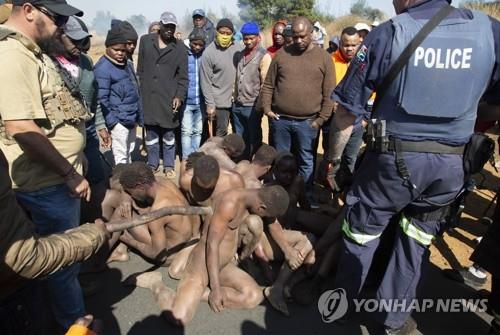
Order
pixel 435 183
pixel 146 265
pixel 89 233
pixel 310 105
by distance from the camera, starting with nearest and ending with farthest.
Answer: pixel 89 233 → pixel 435 183 → pixel 146 265 → pixel 310 105

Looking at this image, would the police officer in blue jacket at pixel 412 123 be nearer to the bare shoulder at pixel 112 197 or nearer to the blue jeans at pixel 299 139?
the blue jeans at pixel 299 139

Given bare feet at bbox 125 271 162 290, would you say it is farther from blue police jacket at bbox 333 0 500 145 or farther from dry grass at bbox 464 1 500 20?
dry grass at bbox 464 1 500 20

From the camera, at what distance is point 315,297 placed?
3014mm

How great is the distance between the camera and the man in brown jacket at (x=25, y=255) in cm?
130

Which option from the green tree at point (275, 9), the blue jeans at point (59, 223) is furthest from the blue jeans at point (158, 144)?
the green tree at point (275, 9)

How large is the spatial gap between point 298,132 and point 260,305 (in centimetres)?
221

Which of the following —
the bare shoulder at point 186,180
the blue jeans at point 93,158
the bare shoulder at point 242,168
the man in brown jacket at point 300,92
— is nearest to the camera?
the bare shoulder at point 186,180

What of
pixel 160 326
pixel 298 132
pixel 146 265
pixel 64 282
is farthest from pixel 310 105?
pixel 64 282

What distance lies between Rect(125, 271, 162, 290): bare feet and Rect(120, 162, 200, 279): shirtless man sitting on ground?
5.3 inches

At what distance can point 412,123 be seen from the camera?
213 centimetres

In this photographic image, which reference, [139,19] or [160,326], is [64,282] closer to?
[160,326]

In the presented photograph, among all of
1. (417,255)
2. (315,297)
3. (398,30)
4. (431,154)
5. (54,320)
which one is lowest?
(315,297)

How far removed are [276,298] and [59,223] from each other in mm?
1679

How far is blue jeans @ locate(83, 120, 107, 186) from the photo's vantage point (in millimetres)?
3748
